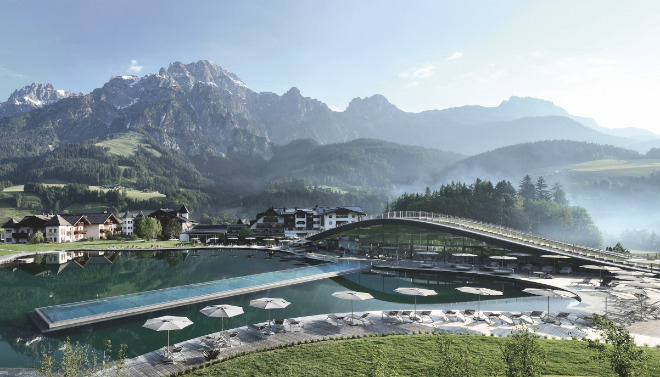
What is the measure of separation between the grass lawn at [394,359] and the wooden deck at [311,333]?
1283 mm

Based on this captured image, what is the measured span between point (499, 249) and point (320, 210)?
77047mm

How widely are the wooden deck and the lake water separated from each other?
12.0 feet

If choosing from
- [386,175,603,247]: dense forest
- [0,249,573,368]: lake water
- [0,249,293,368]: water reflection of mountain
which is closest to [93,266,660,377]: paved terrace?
[0,249,573,368]: lake water

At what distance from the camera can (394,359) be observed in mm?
17000

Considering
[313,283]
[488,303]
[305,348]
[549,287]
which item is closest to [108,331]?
[305,348]

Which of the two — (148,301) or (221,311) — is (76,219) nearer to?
(148,301)

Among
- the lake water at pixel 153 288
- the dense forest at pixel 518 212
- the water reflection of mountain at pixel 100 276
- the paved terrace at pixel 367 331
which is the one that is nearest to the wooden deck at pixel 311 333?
the paved terrace at pixel 367 331

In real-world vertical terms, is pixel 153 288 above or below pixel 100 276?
above

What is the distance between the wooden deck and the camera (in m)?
17.2

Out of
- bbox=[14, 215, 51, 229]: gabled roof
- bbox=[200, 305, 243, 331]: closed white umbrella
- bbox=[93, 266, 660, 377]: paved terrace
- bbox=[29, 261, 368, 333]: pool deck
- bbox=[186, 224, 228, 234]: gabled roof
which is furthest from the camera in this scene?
bbox=[186, 224, 228, 234]: gabled roof

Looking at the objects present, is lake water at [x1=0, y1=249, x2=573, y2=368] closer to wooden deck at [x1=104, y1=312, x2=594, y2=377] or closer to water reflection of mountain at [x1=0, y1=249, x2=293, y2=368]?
water reflection of mountain at [x1=0, y1=249, x2=293, y2=368]

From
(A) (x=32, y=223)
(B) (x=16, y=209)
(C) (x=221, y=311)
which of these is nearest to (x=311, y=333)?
(C) (x=221, y=311)

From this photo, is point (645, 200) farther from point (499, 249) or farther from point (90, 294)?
point (90, 294)

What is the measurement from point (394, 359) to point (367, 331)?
506 centimetres
